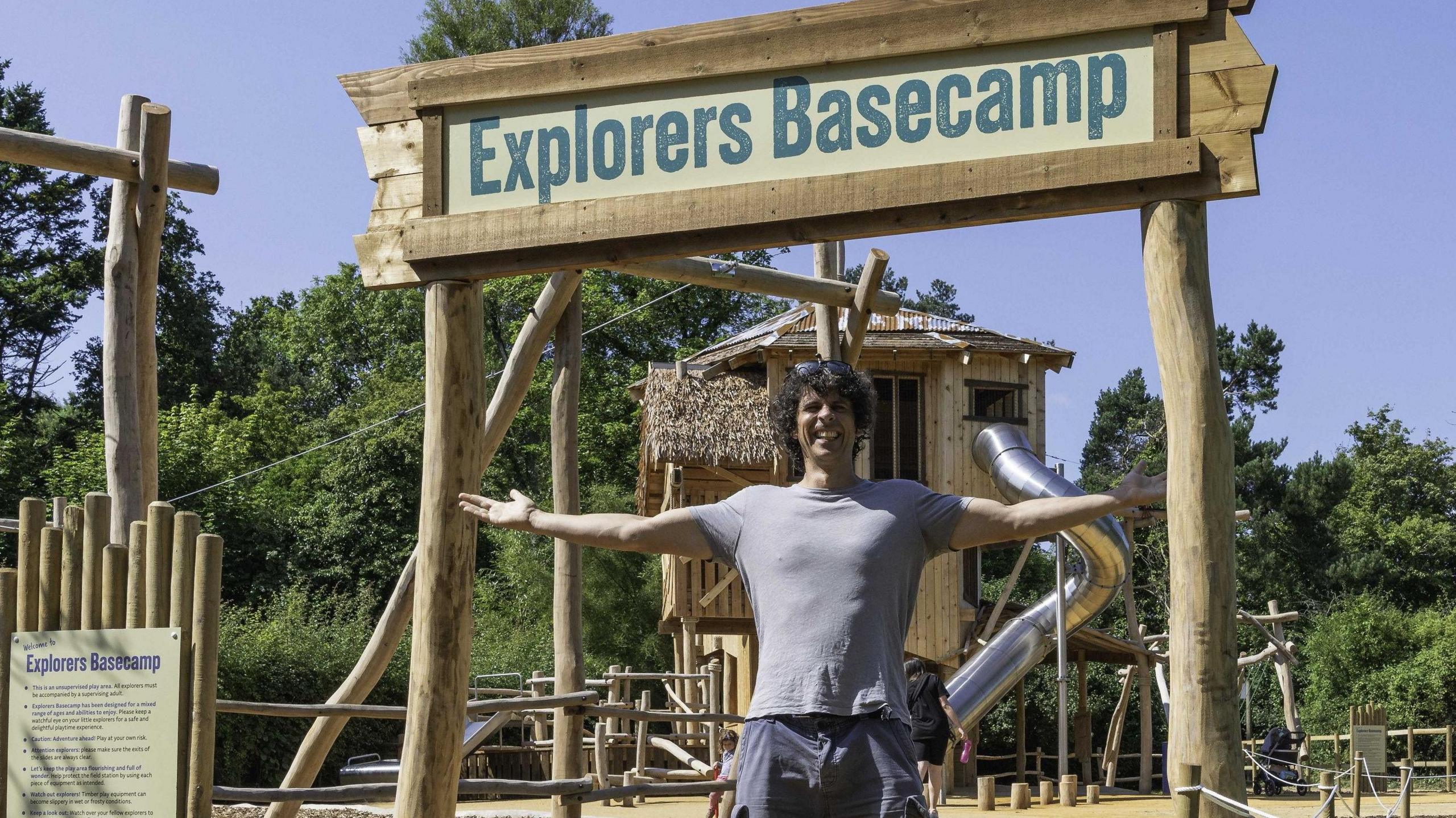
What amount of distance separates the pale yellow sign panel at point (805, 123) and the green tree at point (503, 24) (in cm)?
3345

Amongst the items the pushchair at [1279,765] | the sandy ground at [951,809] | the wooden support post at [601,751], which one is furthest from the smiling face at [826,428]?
the pushchair at [1279,765]

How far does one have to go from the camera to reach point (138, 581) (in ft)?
18.0

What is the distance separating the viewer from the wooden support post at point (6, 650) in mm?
5586

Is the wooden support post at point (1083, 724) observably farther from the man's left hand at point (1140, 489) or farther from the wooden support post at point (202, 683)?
the man's left hand at point (1140, 489)

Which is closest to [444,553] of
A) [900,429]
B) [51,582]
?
[51,582]

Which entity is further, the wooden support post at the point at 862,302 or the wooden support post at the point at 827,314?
the wooden support post at the point at 827,314

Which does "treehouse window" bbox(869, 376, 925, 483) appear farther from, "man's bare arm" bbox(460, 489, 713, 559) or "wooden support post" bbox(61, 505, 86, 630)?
Result: "man's bare arm" bbox(460, 489, 713, 559)

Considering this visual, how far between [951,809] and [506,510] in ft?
47.8

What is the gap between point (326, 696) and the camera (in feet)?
81.4

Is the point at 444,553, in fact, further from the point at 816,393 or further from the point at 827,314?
the point at 827,314

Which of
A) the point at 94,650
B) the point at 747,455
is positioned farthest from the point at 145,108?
the point at 747,455

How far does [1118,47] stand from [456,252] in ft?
9.18

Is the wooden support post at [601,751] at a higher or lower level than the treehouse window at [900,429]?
lower

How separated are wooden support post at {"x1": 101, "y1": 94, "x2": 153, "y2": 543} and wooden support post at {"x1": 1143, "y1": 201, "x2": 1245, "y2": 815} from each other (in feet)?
18.7
